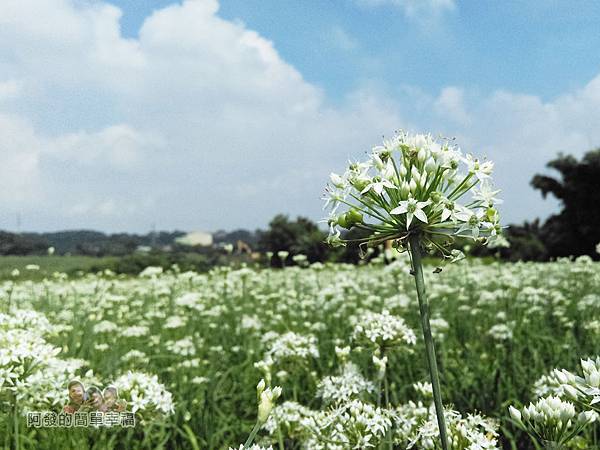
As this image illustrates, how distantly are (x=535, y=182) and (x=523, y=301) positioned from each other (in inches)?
1453

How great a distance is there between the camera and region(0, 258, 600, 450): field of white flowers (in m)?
3.29

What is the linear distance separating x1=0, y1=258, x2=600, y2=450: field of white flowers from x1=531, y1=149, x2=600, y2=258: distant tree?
100ft

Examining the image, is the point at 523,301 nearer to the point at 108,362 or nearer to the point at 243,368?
the point at 243,368

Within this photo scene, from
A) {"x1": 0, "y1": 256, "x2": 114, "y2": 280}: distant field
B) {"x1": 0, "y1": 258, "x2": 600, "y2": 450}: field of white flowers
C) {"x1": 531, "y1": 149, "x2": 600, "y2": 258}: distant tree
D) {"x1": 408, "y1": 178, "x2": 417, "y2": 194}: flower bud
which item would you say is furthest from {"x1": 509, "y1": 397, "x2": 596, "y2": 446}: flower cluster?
{"x1": 531, "y1": 149, "x2": 600, "y2": 258}: distant tree

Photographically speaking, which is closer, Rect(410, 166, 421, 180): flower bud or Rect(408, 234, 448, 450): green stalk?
Rect(408, 234, 448, 450): green stalk

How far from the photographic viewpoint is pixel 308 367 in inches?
237

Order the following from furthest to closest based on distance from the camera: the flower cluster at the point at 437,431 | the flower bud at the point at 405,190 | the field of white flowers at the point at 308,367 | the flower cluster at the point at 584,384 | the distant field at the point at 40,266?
the distant field at the point at 40,266 < the field of white flowers at the point at 308,367 < the flower cluster at the point at 437,431 < the flower bud at the point at 405,190 < the flower cluster at the point at 584,384

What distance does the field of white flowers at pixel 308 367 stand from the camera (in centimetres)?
329

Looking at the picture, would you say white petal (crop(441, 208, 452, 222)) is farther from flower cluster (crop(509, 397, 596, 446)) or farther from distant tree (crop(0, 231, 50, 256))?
distant tree (crop(0, 231, 50, 256))

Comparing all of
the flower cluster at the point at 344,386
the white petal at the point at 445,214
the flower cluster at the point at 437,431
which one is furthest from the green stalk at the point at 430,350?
the flower cluster at the point at 344,386

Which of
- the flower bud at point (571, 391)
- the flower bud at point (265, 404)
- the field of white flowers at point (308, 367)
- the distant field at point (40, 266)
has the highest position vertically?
the distant field at point (40, 266)

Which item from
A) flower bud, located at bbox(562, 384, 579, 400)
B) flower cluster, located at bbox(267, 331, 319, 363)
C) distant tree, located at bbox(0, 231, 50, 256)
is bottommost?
flower cluster, located at bbox(267, 331, 319, 363)

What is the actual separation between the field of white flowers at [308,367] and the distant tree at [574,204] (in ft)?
100

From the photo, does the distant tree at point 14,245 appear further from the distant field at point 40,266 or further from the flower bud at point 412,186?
the flower bud at point 412,186
